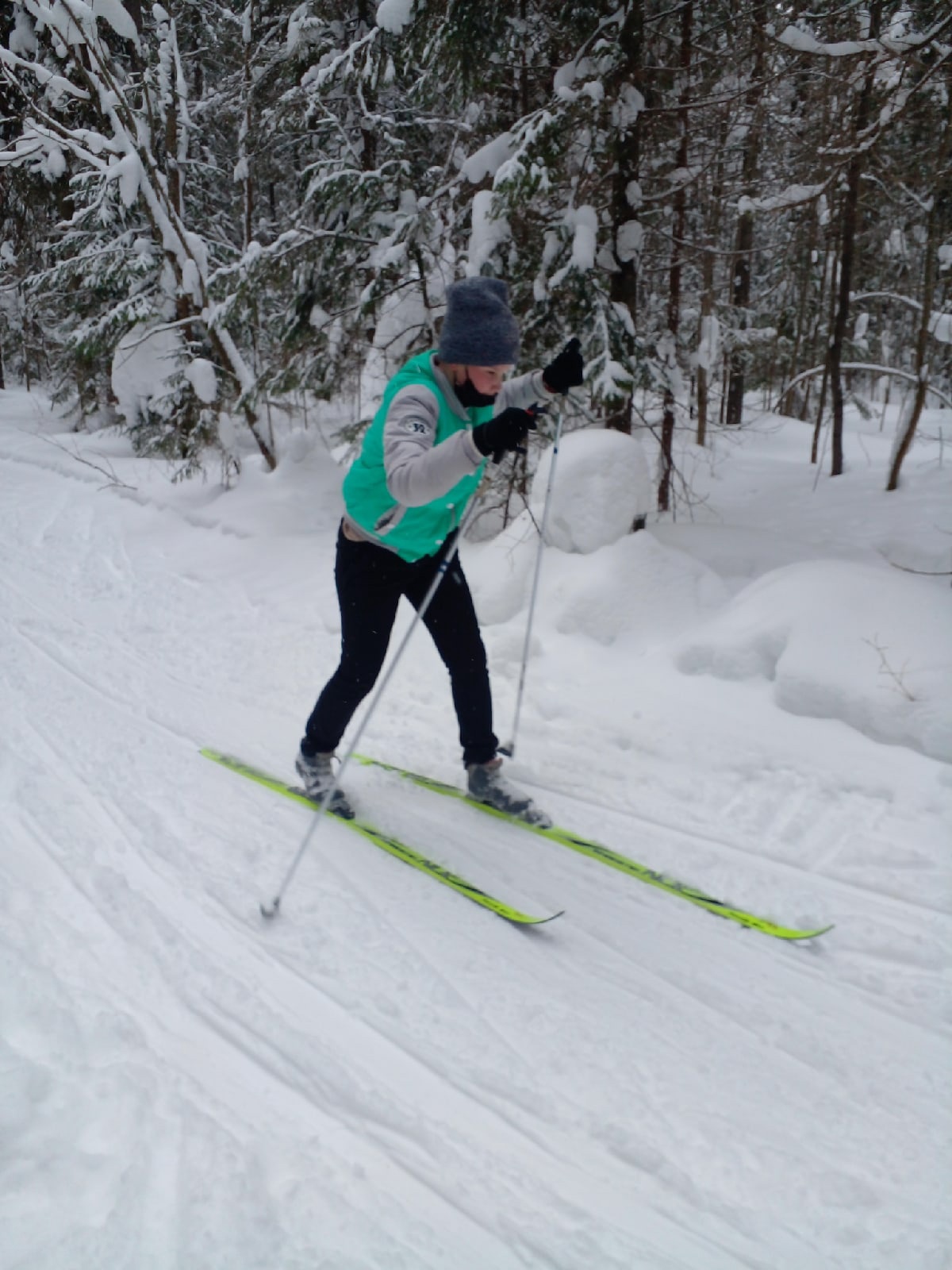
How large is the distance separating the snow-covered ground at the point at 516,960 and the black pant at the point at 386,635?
425 millimetres

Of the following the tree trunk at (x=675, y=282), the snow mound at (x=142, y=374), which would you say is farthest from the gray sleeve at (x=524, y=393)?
the snow mound at (x=142, y=374)

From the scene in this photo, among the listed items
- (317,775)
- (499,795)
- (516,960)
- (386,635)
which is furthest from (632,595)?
(516,960)

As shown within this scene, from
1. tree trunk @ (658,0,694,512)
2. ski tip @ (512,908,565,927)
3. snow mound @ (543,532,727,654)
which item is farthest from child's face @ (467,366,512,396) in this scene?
tree trunk @ (658,0,694,512)

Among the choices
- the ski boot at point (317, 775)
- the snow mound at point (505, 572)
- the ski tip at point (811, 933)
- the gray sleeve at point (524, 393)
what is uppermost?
the gray sleeve at point (524, 393)

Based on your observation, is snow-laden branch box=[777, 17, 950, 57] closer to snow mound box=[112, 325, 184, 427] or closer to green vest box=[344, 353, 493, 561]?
green vest box=[344, 353, 493, 561]

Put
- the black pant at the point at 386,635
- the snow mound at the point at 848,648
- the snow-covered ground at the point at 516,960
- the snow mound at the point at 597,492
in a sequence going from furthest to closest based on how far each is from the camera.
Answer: the snow mound at the point at 597,492
the snow mound at the point at 848,648
the black pant at the point at 386,635
the snow-covered ground at the point at 516,960

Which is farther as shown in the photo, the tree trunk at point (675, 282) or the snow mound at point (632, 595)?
the tree trunk at point (675, 282)

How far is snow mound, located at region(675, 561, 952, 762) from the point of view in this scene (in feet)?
12.9

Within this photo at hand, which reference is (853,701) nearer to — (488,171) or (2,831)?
(2,831)

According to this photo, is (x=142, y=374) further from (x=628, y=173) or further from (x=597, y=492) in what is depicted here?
(x=597, y=492)

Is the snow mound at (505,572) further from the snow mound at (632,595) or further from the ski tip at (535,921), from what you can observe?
the ski tip at (535,921)

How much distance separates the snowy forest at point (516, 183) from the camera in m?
5.75

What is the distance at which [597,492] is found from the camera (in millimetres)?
6023

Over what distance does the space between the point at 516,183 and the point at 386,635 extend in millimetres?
4003
